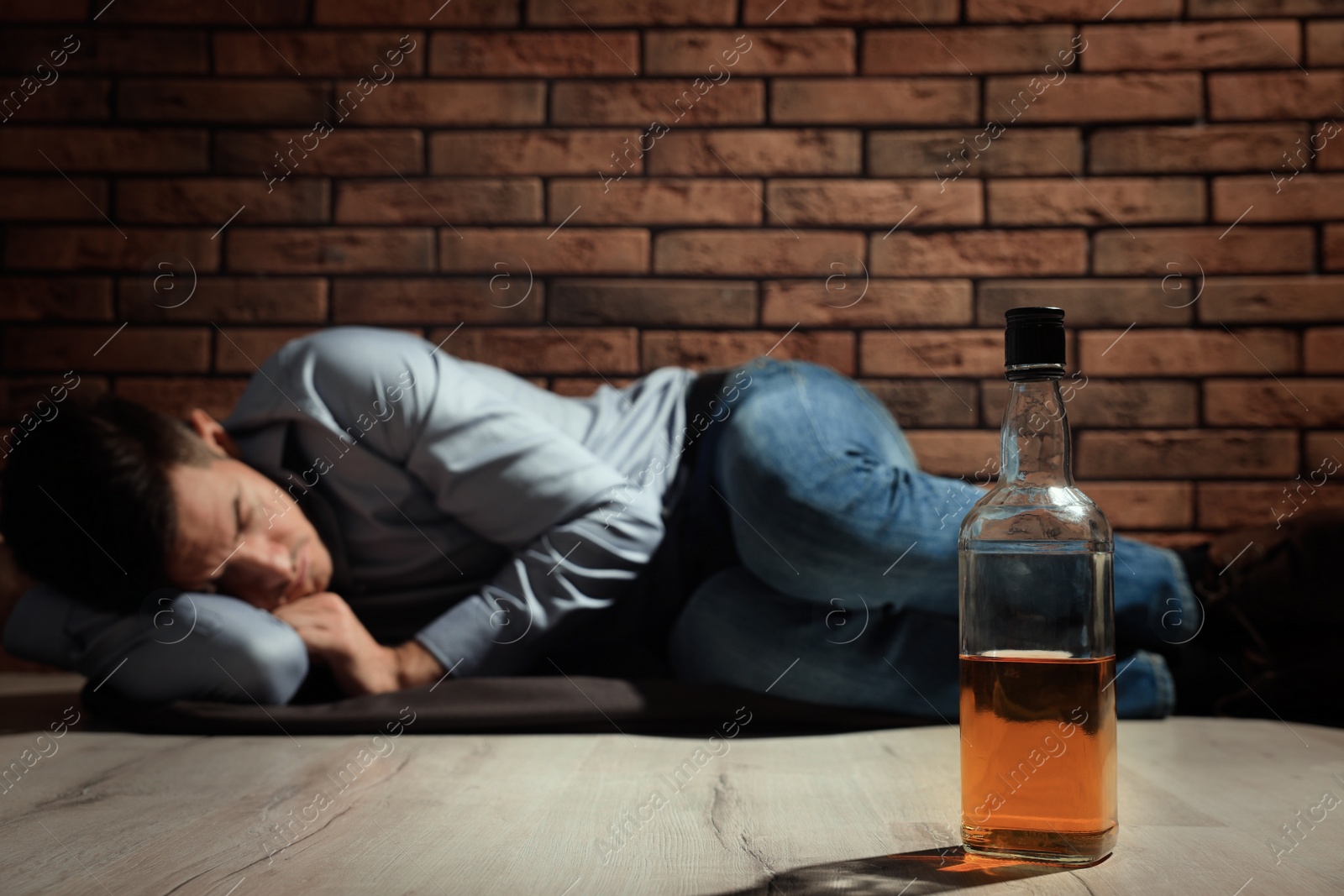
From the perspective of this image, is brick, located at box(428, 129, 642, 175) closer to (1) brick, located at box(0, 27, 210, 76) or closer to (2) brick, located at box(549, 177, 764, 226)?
(2) brick, located at box(549, 177, 764, 226)

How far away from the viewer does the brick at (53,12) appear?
1.84 metres

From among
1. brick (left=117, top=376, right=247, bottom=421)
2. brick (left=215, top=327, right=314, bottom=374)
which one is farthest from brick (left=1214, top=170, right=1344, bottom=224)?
brick (left=117, top=376, right=247, bottom=421)

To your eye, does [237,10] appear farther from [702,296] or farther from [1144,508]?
[1144,508]

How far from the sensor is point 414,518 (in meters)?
1.41

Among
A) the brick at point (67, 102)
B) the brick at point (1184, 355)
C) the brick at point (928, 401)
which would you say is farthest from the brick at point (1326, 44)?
the brick at point (67, 102)

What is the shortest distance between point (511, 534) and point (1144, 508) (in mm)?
1148

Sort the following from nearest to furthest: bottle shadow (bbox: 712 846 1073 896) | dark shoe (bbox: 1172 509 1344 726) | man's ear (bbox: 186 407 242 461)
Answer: bottle shadow (bbox: 712 846 1073 896) → dark shoe (bbox: 1172 509 1344 726) → man's ear (bbox: 186 407 242 461)

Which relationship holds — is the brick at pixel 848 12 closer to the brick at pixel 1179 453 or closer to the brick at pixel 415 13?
the brick at pixel 415 13

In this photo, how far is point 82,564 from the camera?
1211 mm

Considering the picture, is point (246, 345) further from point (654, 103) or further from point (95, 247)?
point (654, 103)

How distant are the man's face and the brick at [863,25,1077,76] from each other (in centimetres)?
128

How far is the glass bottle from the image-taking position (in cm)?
65

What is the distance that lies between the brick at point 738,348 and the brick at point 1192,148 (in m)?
0.57

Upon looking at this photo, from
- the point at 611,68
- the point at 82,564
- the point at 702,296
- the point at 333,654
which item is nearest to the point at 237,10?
the point at 611,68
